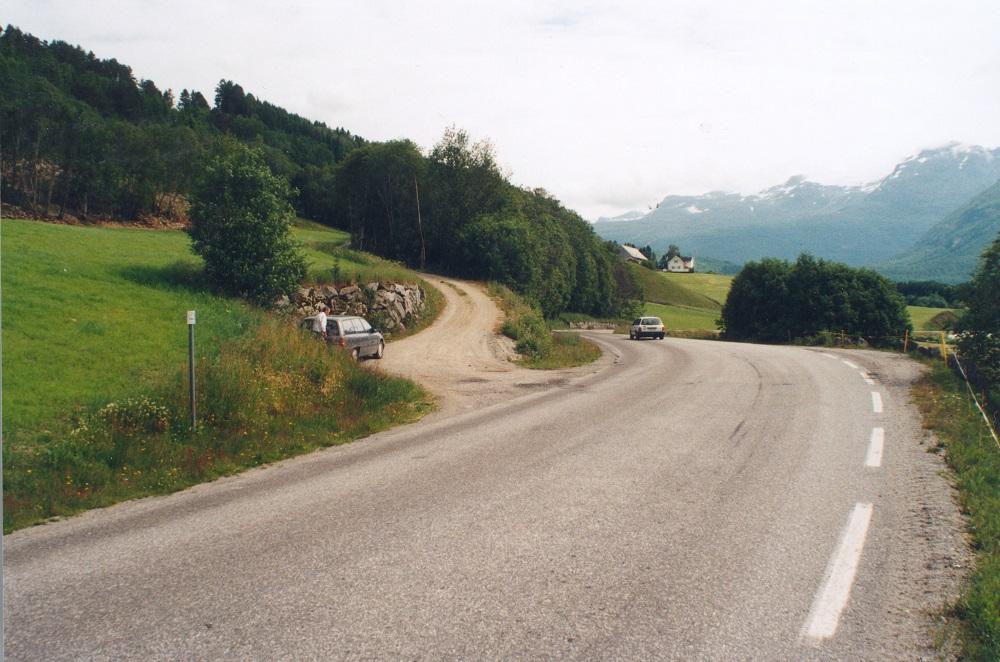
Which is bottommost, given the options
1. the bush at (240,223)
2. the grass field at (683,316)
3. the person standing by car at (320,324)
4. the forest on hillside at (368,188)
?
the grass field at (683,316)

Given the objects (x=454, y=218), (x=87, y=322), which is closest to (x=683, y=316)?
(x=454, y=218)

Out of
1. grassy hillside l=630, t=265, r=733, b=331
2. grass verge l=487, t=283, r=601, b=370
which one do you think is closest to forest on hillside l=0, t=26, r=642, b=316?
grass verge l=487, t=283, r=601, b=370

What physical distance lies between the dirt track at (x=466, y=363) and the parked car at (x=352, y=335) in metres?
0.84

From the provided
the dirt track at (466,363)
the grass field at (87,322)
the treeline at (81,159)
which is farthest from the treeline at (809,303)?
the grass field at (87,322)

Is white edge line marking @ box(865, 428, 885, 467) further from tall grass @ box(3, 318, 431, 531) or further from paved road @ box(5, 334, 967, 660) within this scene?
tall grass @ box(3, 318, 431, 531)

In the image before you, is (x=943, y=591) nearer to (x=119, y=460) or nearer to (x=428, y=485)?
(x=428, y=485)

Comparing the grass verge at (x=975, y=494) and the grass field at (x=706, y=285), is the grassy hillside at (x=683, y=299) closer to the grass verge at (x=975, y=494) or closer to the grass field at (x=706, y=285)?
the grass field at (x=706, y=285)

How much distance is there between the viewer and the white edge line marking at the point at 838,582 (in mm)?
4383

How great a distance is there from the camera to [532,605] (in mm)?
4625

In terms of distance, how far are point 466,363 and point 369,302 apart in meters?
10.9

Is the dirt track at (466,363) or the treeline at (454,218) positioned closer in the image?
the dirt track at (466,363)

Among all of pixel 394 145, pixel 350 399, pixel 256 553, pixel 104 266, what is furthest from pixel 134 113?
pixel 256 553

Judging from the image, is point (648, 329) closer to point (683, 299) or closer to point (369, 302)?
point (369, 302)

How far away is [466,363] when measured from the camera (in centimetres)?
2545
